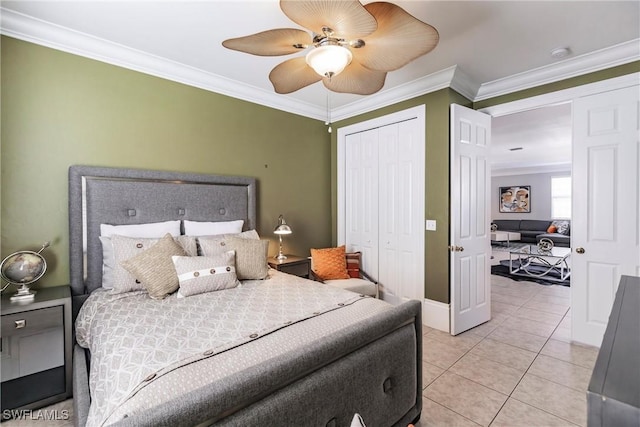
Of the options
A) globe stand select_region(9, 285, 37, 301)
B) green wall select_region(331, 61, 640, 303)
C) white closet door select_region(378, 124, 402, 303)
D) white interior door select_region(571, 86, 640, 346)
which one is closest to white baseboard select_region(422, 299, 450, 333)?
green wall select_region(331, 61, 640, 303)

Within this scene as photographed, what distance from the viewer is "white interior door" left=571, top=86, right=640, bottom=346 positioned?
8.27ft

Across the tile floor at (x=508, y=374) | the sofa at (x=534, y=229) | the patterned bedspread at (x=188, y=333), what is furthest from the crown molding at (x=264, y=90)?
the sofa at (x=534, y=229)

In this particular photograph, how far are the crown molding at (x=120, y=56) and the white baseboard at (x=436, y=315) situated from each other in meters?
2.90

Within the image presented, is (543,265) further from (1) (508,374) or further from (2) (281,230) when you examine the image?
(2) (281,230)

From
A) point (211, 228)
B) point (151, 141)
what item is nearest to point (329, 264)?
point (211, 228)

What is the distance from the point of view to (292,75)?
6.57ft

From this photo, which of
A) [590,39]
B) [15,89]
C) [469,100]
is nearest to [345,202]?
[469,100]

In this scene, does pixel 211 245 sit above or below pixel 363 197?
below

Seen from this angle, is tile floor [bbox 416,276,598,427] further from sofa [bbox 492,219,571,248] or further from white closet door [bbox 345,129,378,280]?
sofa [bbox 492,219,571,248]

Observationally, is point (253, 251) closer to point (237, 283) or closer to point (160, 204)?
point (237, 283)

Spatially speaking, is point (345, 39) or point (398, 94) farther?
point (398, 94)

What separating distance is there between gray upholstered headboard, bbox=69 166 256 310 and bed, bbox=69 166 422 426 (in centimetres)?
1

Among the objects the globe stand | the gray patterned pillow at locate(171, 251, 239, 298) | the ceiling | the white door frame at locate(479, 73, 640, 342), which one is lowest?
the globe stand

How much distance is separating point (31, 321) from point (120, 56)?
6.97 ft
